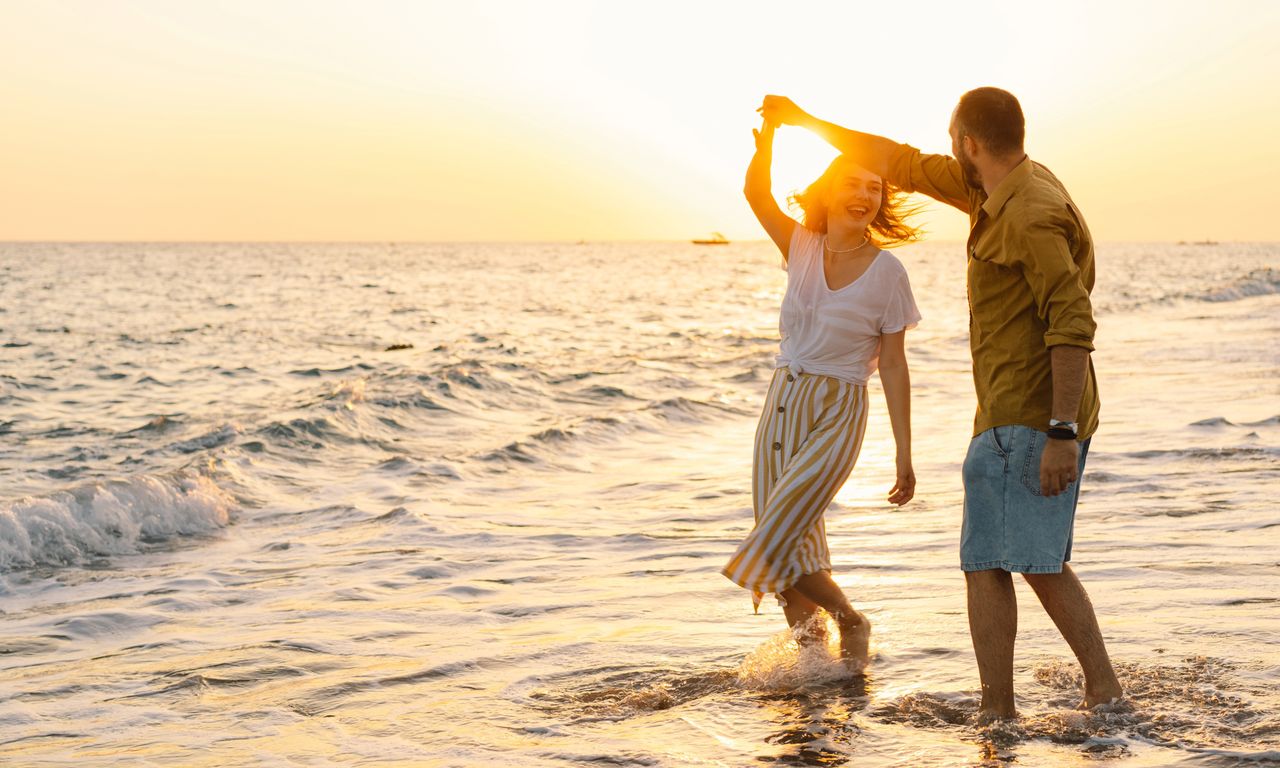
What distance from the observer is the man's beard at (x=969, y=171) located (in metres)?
3.93

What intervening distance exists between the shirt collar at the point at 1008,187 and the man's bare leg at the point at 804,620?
204 cm

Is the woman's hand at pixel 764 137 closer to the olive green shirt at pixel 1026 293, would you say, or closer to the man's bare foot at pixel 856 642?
the olive green shirt at pixel 1026 293

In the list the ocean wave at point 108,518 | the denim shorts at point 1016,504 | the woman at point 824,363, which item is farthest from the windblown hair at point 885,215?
the ocean wave at point 108,518

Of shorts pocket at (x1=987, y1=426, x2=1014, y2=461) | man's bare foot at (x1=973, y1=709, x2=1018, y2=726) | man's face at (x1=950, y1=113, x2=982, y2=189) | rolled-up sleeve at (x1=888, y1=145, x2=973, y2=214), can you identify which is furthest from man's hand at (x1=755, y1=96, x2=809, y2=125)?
man's bare foot at (x1=973, y1=709, x2=1018, y2=726)

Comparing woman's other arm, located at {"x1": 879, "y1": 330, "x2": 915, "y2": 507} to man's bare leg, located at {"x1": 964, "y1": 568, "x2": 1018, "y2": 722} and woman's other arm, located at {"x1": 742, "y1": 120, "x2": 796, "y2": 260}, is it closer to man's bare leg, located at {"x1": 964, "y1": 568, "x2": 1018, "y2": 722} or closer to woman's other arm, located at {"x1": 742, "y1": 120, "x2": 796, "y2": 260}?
woman's other arm, located at {"x1": 742, "y1": 120, "x2": 796, "y2": 260}

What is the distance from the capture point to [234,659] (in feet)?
18.8

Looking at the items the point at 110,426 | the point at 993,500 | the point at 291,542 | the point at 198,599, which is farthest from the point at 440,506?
the point at 110,426

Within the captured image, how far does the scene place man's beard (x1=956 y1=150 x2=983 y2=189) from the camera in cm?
393

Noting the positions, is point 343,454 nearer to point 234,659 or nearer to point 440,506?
point 440,506

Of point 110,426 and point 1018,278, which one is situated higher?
point 1018,278

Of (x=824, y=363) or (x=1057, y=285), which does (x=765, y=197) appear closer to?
(x=824, y=363)

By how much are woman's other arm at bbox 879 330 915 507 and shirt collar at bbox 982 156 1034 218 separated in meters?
1.09

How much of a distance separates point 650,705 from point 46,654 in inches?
130

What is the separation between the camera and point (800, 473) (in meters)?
4.81
